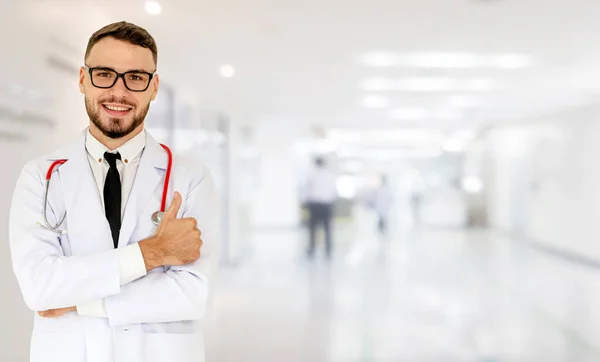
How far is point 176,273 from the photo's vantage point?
1786 millimetres

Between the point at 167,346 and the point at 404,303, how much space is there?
15.2 ft

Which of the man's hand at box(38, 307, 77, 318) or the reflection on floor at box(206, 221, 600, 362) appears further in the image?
the reflection on floor at box(206, 221, 600, 362)

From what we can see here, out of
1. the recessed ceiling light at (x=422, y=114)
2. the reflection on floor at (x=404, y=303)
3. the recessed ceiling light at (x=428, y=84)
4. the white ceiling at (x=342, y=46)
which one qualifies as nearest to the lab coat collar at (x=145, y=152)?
the white ceiling at (x=342, y=46)

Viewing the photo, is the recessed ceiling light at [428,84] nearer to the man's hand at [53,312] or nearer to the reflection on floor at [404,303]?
the reflection on floor at [404,303]

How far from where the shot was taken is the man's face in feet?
5.89

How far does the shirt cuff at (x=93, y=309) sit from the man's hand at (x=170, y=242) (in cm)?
20

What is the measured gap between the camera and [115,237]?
71.9 inches

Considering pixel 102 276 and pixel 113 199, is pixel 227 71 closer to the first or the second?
pixel 113 199

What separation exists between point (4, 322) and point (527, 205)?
8666mm

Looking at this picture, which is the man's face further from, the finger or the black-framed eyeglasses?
the finger

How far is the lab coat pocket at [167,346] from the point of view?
6.04 ft

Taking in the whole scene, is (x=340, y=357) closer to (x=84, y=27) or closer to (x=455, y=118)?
(x=84, y=27)

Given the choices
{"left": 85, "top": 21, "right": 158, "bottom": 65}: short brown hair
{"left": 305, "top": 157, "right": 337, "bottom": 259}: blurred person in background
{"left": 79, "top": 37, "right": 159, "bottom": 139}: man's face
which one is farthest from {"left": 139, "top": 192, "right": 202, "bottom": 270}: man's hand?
{"left": 305, "top": 157, "right": 337, "bottom": 259}: blurred person in background

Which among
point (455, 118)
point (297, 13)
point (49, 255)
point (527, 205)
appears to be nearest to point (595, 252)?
point (527, 205)
